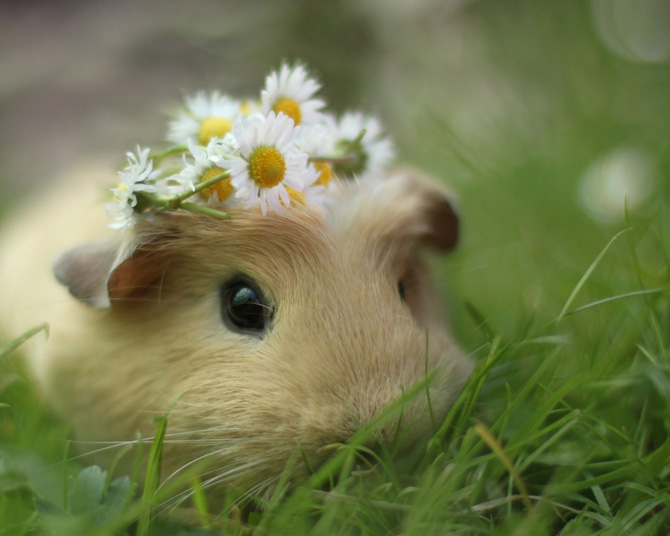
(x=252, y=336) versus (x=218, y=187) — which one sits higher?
(x=218, y=187)

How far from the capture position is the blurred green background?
2912 mm

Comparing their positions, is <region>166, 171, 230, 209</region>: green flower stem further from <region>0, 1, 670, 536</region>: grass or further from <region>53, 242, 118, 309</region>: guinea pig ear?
<region>0, 1, 670, 536</region>: grass

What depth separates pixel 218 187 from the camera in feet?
5.15

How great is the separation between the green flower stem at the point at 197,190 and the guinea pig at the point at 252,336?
0.10 m

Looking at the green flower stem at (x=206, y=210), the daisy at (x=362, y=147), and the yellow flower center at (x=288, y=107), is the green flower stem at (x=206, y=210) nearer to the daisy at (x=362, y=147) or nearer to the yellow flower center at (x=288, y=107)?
the yellow flower center at (x=288, y=107)

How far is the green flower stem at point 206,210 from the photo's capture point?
1503 millimetres

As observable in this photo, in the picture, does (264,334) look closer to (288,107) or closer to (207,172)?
(207,172)

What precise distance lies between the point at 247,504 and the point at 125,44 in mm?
5894

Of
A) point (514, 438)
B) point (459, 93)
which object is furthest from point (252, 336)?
point (459, 93)

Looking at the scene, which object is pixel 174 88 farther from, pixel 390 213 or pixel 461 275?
pixel 390 213

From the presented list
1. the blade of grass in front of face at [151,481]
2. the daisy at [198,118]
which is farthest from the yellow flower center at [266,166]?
the blade of grass in front of face at [151,481]

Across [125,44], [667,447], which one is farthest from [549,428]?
[125,44]

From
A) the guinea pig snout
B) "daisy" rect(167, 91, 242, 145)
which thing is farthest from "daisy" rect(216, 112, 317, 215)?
the guinea pig snout

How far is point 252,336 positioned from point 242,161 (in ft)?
1.48
